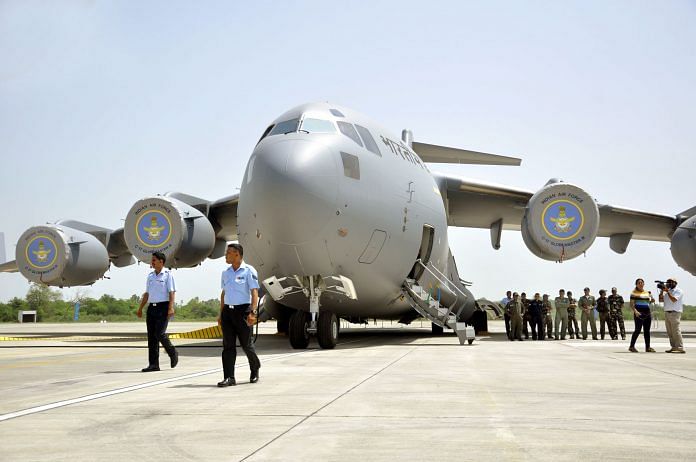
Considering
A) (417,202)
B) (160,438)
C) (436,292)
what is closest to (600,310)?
(436,292)

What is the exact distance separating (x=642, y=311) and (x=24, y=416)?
11379mm

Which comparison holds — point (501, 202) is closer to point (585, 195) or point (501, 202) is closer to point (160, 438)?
point (585, 195)

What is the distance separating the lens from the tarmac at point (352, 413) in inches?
151

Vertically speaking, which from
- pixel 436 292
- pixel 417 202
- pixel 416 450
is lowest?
pixel 416 450

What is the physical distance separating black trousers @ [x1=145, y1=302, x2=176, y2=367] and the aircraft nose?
122 inches

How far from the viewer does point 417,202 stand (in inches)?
589

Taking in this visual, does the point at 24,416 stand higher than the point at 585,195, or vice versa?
the point at 585,195

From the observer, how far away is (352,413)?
16.8 ft

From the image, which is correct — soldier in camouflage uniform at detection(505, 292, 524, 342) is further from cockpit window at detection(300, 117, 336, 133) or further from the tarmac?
the tarmac

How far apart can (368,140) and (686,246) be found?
396 inches

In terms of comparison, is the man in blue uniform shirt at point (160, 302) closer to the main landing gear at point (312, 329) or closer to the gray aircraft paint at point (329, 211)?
the gray aircraft paint at point (329, 211)

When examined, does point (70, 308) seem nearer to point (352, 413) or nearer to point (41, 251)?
point (41, 251)

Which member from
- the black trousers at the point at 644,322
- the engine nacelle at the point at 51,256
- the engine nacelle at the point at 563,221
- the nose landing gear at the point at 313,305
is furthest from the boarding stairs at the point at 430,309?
the engine nacelle at the point at 51,256

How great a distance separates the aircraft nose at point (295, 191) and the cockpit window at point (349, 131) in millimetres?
1026
